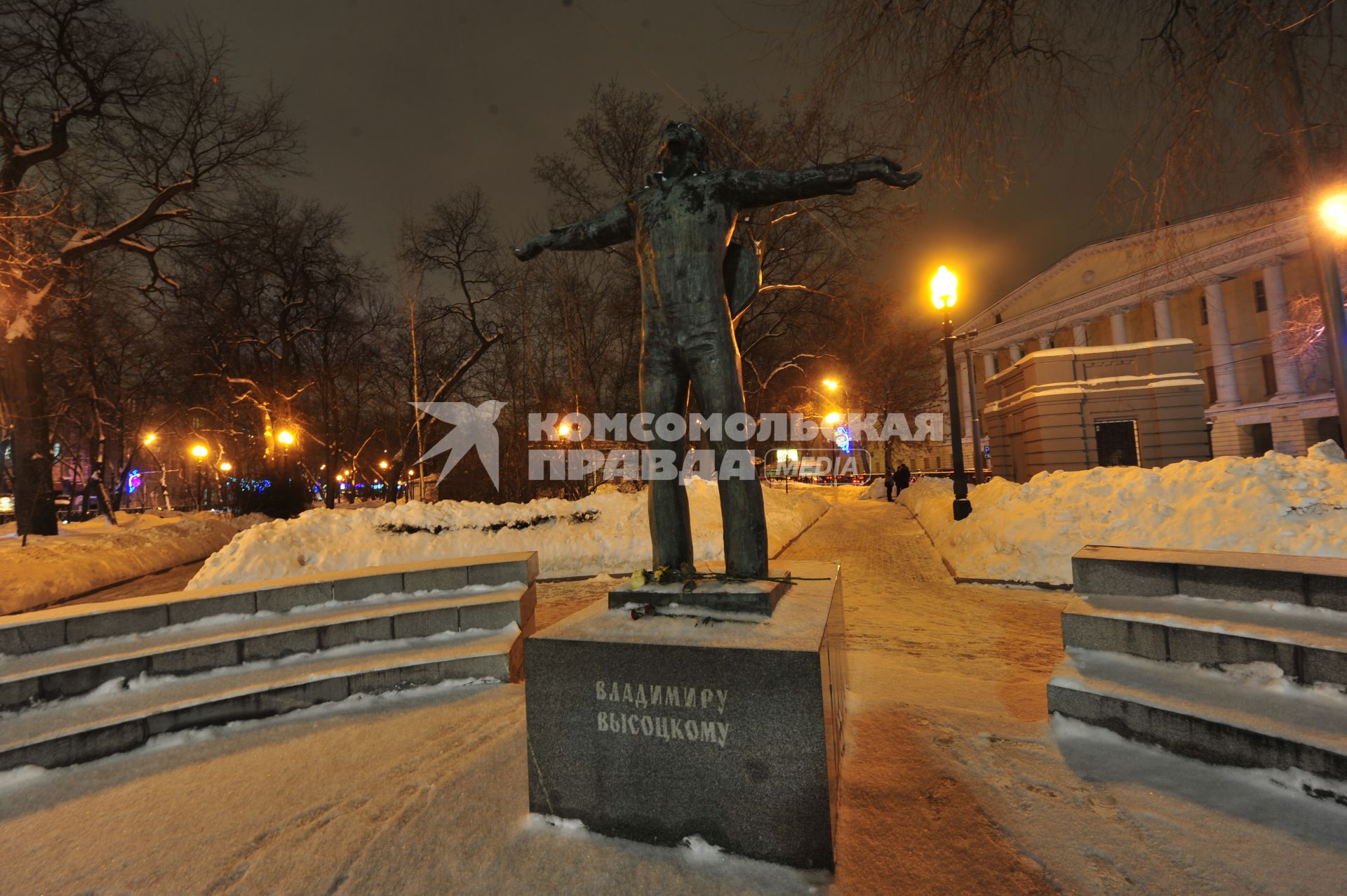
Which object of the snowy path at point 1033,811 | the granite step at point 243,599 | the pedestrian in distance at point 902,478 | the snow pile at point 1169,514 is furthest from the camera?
the pedestrian in distance at point 902,478

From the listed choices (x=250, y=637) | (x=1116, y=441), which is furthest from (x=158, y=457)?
(x=1116, y=441)

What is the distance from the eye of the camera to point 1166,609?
3773mm

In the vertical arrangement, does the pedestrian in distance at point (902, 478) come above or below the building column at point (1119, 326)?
below

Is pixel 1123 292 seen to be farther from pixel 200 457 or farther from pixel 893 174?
pixel 200 457

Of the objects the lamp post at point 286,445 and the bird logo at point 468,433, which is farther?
the lamp post at point 286,445

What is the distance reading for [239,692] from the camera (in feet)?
13.3

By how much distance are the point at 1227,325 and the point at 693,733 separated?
174 feet

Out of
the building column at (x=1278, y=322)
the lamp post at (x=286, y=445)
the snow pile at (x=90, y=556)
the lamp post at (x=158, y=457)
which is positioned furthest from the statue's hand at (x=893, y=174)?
the building column at (x=1278, y=322)

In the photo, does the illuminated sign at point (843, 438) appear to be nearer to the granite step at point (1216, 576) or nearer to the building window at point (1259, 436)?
the building window at point (1259, 436)

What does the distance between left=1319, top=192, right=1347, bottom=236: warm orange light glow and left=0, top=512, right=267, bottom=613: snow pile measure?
17701 mm

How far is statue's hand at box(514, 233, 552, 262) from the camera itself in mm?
3832

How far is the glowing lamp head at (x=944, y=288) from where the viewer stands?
42.0 ft

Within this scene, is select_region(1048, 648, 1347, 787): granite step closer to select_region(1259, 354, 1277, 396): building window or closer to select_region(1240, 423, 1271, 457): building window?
select_region(1240, 423, 1271, 457): building window

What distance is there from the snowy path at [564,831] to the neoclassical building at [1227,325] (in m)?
27.9
